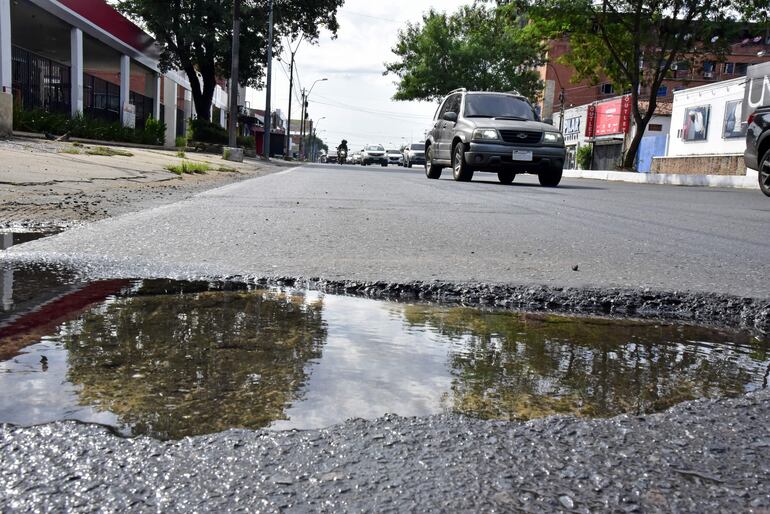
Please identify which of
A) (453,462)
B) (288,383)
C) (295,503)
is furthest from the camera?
(288,383)

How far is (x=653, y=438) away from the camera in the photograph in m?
1.41

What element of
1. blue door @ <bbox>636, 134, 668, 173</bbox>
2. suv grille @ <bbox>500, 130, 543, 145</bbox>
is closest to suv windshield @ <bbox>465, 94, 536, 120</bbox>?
suv grille @ <bbox>500, 130, 543, 145</bbox>

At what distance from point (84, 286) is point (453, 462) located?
6.61ft

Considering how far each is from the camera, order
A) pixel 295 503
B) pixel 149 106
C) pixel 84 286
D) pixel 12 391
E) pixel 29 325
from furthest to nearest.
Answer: pixel 149 106, pixel 84 286, pixel 29 325, pixel 12 391, pixel 295 503

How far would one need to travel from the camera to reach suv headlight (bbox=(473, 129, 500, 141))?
12.5 m

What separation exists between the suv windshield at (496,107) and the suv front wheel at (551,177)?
4.13ft

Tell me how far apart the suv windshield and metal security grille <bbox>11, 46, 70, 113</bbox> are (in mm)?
13449

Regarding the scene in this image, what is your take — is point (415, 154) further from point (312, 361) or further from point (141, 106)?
point (312, 361)

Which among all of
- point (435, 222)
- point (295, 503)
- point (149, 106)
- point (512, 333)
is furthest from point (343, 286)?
point (149, 106)

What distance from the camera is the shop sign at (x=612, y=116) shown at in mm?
44000

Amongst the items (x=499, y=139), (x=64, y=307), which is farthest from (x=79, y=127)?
(x=64, y=307)

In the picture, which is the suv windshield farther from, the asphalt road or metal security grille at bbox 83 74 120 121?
metal security grille at bbox 83 74 120 121

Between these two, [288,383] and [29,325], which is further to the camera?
[29,325]

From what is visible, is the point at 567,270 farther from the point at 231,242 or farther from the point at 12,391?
the point at 12,391
